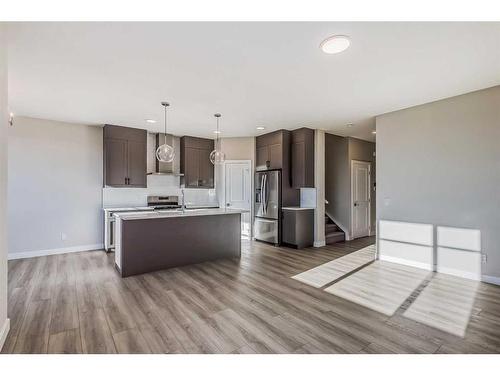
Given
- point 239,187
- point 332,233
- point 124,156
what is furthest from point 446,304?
point 124,156

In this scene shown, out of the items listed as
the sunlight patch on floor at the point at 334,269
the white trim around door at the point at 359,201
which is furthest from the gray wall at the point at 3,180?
the white trim around door at the point at 359,201

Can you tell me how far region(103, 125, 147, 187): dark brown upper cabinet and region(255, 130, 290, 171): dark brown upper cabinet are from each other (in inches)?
105

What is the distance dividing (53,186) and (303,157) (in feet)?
16.6

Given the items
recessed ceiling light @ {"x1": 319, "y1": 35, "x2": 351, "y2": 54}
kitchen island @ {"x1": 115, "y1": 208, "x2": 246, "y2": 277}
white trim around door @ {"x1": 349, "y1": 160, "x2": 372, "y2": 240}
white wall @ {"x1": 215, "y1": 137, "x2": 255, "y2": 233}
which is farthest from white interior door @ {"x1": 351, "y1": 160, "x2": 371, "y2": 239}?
recessed ceiling light @ {"x1": 319, "y1": 35, "x2": 351, "y2": 54}

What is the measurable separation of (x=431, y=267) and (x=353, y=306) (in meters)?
2.07

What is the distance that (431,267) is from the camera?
3928 millimetres

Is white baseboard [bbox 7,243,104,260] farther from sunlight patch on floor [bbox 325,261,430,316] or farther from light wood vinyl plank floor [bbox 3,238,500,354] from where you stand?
sunlight patch on floor [bbox 325,261,430,316]

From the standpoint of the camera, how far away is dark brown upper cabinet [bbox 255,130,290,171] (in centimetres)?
577

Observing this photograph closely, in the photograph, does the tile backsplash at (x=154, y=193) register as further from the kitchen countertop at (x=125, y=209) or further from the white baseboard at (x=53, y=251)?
the white baseboard at (x=53, y=251)

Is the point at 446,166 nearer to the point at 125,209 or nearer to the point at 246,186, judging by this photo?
the point at 246,186

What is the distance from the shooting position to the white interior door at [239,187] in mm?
6445
